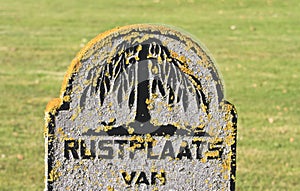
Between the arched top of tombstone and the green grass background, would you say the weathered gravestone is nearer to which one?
the arched top of tombstone

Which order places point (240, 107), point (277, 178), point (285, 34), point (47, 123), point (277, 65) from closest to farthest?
point (47, 123)
point (277, 178)
point (240, 107)
point (277, 65)
point (285, 34)

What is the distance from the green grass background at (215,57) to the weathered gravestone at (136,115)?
3.45 meters

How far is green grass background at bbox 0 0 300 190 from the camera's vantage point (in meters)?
7.88

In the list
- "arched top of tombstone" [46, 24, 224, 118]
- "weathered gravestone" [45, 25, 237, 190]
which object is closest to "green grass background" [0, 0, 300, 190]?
"weathered gravestone" [45, 25, 237, 190]

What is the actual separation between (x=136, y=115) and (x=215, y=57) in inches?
385

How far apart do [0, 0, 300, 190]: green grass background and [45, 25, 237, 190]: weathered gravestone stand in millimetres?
3450

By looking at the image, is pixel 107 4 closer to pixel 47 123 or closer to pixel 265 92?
pixel 265 92

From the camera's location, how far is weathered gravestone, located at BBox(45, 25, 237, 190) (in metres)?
3.70

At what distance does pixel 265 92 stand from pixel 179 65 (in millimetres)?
7444

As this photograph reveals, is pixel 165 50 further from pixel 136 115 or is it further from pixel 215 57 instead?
pixel 215 57

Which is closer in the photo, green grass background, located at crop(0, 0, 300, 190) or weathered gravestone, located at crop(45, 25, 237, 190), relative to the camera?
weathered gravestone, located at crop(45, 25, 237, 190)

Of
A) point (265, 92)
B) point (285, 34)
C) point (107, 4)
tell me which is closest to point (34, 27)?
point (107, 4)

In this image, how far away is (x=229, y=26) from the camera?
17.1 meters

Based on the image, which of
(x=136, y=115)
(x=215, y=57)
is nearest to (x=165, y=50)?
(x=136, y=115)
